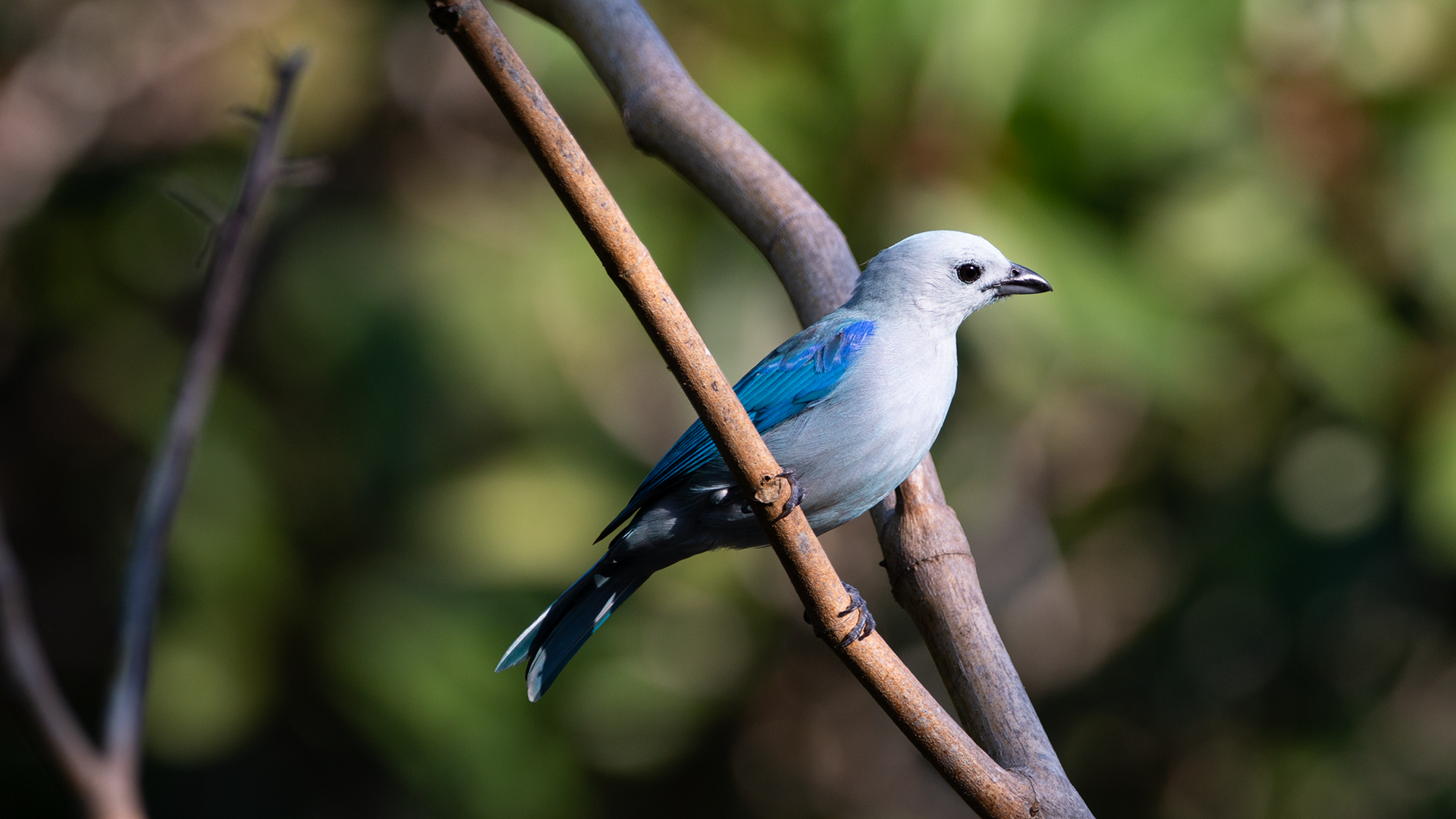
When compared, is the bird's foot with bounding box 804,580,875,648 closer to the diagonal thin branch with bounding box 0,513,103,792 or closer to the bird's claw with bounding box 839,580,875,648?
the bird's claw with bounding box 839,580,875,648

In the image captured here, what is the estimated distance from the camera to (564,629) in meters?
2.62

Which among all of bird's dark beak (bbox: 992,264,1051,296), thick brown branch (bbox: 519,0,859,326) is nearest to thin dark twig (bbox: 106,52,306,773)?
thick brown branch (bbox: 519,0,859,326)

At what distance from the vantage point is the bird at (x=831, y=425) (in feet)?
7.75

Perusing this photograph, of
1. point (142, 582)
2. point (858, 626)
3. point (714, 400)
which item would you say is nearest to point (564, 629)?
point (858, 626)

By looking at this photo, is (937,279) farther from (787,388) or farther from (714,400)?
(714,400)

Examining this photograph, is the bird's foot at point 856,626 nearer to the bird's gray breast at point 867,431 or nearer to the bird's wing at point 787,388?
the bird's gray breast at point 867,431

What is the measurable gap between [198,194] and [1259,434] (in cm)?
521

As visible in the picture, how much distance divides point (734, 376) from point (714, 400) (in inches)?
131

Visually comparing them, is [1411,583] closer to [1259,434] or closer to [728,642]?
[1259,434]

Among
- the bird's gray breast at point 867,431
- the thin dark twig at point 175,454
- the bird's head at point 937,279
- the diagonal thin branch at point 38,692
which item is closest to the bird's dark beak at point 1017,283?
the bird's head at point 937,279

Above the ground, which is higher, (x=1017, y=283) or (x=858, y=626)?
(x=1017, y=283)

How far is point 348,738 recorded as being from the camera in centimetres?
591

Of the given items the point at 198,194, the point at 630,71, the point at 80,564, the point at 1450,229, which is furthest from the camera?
the point at 80,564

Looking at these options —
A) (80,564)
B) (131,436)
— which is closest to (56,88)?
(131,436)
